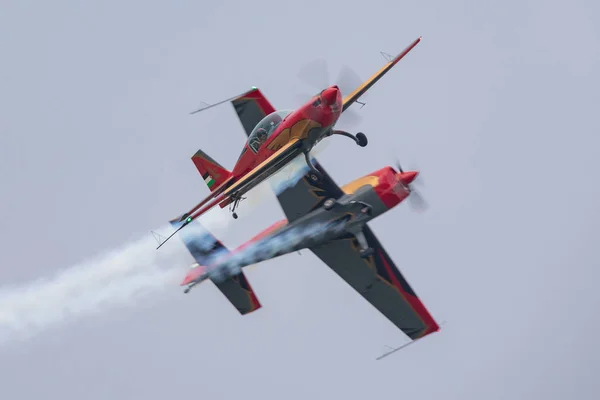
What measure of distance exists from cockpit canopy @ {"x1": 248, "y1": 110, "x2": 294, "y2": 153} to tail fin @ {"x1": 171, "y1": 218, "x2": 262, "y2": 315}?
4390 millimetres

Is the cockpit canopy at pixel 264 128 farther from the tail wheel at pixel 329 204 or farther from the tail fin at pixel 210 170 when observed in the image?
the tail wheel at pixel 329 204

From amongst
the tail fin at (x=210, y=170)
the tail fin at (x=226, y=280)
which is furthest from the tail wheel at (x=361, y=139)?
the tail fin at (x=226, y=280)

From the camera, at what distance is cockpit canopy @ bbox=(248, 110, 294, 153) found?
1849 inches

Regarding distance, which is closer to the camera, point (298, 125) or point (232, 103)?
point (298, 125)

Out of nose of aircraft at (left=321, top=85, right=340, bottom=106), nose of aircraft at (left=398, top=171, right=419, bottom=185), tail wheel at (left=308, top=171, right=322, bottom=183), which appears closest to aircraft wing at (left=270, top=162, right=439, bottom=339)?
tail wheel at (left=308, top=171, right=322, bottom=183)

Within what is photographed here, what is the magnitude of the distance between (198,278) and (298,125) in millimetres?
7778

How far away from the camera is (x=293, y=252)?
4938cm

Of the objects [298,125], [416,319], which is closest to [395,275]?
[416,319]

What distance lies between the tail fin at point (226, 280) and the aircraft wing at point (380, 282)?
3095 millimetres

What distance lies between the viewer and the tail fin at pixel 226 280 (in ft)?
162

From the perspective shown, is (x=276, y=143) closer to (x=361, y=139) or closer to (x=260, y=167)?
(x=260, y=167)

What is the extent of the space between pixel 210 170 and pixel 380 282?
26.7 feet

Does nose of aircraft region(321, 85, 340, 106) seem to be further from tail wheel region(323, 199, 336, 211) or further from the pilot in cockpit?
tail wheel region(323, 199, 336, 211)

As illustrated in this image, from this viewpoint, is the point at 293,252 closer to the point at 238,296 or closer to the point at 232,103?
the point at 238,296
